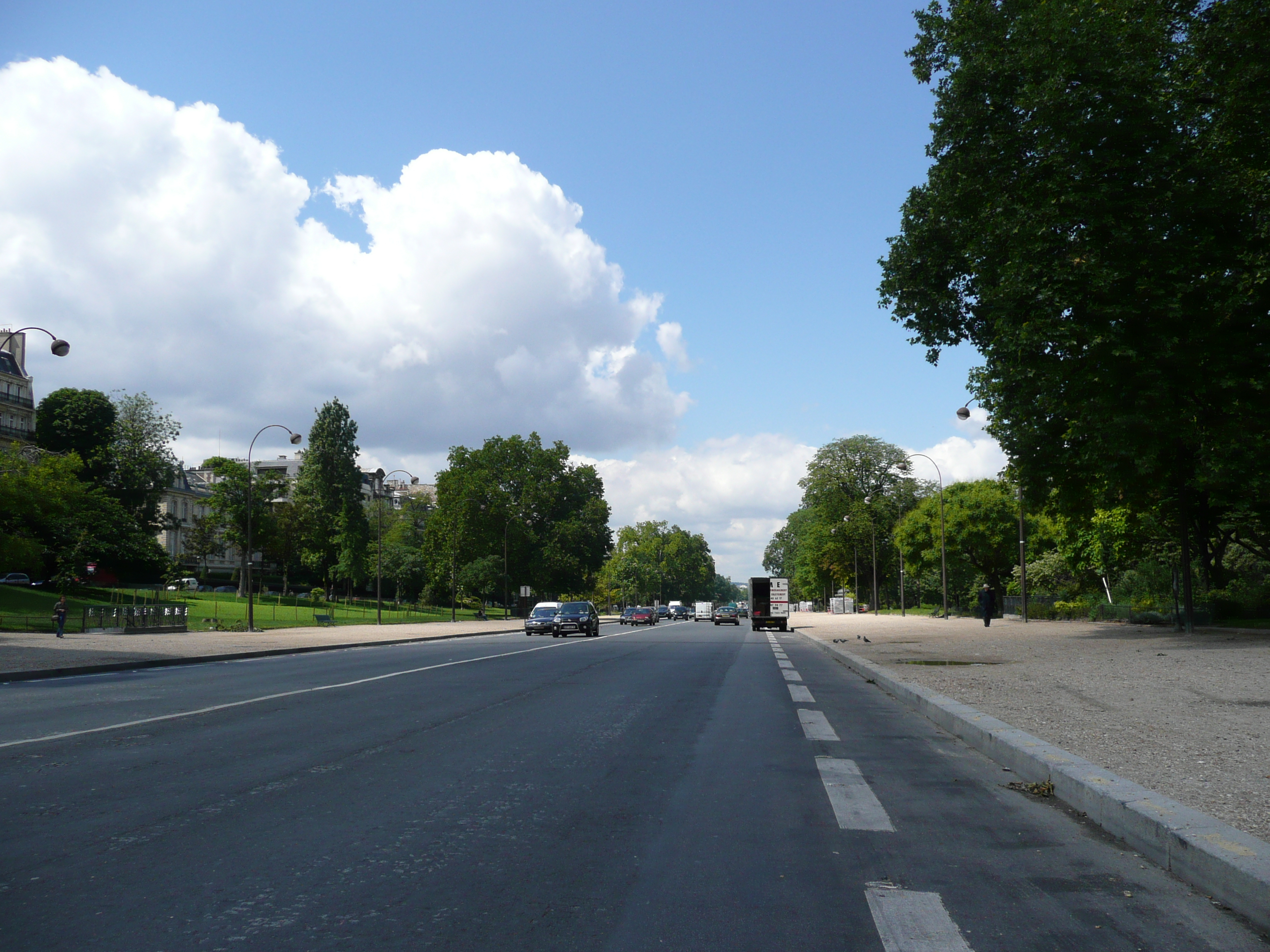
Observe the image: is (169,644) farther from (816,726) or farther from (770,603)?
(770,603)

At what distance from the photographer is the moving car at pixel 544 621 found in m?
46.8

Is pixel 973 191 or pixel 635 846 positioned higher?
pixel 973 191

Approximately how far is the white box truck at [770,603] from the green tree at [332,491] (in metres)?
48.2

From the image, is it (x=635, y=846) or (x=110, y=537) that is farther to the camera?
(x=110, y=537)

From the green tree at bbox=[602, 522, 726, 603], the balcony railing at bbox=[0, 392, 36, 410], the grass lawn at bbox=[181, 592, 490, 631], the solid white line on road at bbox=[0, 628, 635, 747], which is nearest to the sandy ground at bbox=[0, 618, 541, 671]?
the grass lawn at bbox=[181, 592, 490, 631]

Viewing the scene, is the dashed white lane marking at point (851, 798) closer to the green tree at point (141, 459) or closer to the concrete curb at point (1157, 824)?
the concrete curb at point (1157, 824)

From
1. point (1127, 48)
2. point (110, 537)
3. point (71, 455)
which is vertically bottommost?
point (110, 537)

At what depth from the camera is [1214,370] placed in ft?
69.1

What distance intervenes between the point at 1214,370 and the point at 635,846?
20.3 metres

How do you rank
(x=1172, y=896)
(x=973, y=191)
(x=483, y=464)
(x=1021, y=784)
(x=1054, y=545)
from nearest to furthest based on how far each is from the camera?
1. (x=1172, y=896)
2. (x=1021, y=784)
3. (x=973, y=191)
4. (x=1054, y=545)
5. (x=483, y=464)

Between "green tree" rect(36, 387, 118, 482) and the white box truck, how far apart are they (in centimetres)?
5003

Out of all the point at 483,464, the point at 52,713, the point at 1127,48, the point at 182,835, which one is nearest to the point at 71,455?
the point at 483,464

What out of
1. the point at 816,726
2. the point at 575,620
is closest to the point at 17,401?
the point at 575,620

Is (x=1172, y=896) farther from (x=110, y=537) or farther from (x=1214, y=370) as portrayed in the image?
(x=110, y=537)
